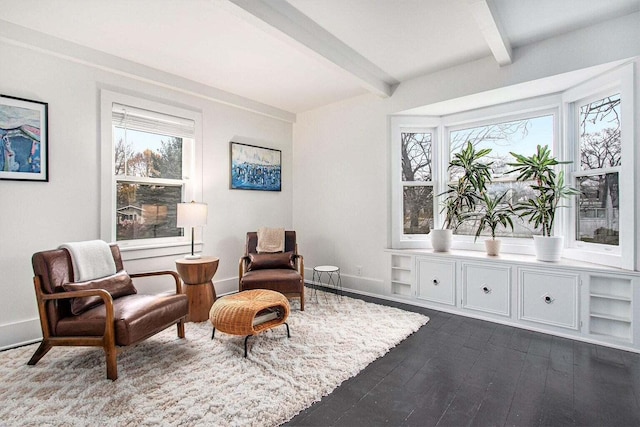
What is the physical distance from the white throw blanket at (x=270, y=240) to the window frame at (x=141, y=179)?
767 mm

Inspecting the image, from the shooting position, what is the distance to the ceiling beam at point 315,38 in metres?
2.43

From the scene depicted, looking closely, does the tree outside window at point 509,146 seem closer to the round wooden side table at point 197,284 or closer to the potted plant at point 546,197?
the potted plant at point 546,197

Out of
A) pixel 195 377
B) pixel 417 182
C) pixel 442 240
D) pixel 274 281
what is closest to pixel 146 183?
pixel 274 281

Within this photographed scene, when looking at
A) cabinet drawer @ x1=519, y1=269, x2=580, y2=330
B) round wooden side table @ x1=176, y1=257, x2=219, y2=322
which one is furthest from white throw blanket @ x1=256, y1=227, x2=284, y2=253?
cabinet drawer @ x1=519, y1=269, x2=580, y2=330

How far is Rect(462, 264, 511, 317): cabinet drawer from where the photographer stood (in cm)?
335

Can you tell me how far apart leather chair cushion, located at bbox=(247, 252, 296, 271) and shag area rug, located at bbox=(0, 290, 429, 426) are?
979 mm

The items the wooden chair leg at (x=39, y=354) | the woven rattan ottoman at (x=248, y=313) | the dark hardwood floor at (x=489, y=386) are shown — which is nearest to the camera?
the dark hardwood floor at (x=489, y=386)

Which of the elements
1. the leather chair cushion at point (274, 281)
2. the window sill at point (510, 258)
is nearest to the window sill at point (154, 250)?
the leather chair cushion at point (274, 281)

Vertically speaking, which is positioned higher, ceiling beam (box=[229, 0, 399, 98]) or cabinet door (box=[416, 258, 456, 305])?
ceiling beam (box=[229, 0, 399, 98])

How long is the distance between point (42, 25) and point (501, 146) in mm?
4788

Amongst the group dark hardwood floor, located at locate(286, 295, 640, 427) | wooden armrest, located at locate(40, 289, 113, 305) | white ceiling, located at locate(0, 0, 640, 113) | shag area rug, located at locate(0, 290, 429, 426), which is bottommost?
dark hardwood floor, located at locate(286, 295, 640, 427)

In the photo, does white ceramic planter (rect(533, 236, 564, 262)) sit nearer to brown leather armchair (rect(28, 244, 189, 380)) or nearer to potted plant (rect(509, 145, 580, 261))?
potted plant (rect(509, 145, 580, 261))

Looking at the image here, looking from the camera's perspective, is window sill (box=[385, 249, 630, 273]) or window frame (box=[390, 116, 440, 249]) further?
window frame (box=[390, 116, 440, 249])

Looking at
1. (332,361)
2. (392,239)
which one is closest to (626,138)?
(392,239)
